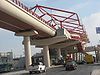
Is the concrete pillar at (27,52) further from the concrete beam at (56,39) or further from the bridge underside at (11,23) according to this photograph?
the concrete beam at (56,39)

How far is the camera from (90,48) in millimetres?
140875

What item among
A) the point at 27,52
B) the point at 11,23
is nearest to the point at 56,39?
the point at 27,52

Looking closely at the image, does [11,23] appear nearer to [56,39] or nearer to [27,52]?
[27,52]

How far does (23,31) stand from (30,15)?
34.2 ft

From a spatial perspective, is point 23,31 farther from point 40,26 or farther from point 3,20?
point 3,20

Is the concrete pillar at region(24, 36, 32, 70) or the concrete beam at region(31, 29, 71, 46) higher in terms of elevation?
the concrete beam at region(31, 29, 71, 46)

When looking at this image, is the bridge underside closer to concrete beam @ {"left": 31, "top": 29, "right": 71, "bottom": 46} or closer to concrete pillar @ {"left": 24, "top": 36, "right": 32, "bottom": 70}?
concrete pillar @ {"left": 24, "top": 36, "right": 32, "bottom": 70}

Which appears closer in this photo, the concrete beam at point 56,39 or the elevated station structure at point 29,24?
the elevated station structure at point 29,24

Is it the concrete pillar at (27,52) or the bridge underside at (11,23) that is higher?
the bridge underside at (11,23)

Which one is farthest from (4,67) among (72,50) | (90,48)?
(90,48)

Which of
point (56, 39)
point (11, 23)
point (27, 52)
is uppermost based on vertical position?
point (11, 23)

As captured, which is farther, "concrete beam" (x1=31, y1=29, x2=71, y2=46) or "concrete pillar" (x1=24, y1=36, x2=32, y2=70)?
"concrete beam" (x1=31, y1=29, x2=71, y2=46)

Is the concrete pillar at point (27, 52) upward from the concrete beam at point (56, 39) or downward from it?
downward

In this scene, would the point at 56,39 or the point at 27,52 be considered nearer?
the point at 27,52
